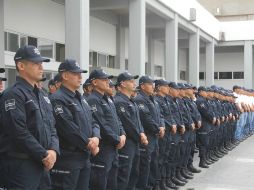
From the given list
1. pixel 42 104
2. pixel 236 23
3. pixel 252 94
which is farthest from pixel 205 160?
pixel 236 23

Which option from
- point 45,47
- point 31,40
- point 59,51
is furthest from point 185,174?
point 59,51

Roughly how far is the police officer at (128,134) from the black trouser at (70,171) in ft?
3.97

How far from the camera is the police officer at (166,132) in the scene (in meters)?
7.14

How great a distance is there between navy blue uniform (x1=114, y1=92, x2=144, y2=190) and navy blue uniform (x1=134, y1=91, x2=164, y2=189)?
0.82 ft

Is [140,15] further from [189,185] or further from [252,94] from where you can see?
[252,94]

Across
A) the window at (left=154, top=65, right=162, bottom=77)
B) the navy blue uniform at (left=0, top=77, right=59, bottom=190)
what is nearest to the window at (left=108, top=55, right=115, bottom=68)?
the window at (left=154, top=65, right=162, bottom=77)

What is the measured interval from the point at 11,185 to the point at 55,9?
10.7 metres

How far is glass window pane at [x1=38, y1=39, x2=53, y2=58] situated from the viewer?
42.5ft

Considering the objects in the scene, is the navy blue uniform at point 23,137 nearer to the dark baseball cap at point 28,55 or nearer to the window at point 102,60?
the dark baseball cap at point 28,55

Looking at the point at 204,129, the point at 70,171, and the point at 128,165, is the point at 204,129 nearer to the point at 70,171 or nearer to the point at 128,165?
the point at 128,165

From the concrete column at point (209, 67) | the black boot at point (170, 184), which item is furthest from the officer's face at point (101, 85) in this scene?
the concrete column at point (209, 67)

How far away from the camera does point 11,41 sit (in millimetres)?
11406

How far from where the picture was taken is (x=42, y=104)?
380cm

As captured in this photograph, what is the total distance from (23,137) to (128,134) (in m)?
2.48
